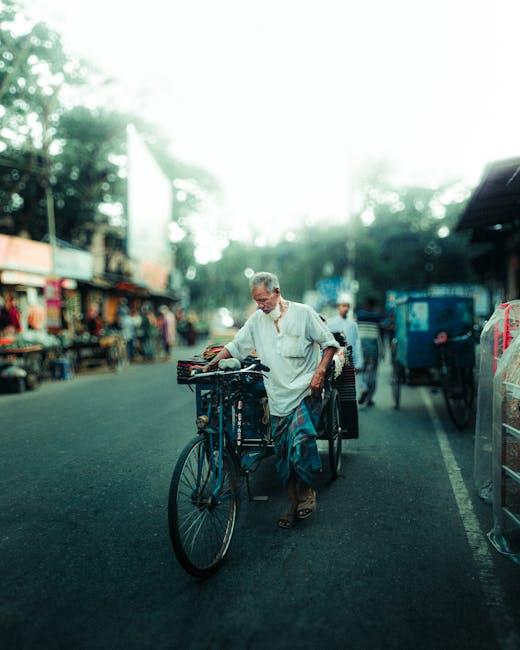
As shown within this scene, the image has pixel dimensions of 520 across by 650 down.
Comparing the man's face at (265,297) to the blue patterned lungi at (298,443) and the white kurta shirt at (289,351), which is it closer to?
the white kurta shirt at (289,351)

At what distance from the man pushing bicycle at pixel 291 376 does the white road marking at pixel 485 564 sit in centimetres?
113

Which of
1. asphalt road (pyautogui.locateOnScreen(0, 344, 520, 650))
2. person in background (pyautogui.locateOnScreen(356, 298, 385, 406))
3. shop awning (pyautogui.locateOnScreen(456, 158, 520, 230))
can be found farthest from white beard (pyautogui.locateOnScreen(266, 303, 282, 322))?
person in background (pyautogui.locateOnScreen(356, 298, 385, 406))

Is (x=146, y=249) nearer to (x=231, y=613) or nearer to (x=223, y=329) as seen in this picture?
(x=223, y=329)

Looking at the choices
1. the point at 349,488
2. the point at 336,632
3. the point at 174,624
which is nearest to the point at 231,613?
the point at 174,624

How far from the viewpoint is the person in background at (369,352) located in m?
10.2

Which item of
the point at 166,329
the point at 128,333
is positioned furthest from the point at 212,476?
the point at 166,329

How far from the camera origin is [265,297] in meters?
4.30

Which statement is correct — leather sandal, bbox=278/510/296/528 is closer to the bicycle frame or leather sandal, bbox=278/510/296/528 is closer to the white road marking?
the bicycle frame

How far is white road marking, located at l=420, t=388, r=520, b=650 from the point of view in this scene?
9.59 feet

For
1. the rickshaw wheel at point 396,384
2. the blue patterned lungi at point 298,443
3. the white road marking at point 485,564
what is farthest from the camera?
the rickshaw wheel at point 396,384

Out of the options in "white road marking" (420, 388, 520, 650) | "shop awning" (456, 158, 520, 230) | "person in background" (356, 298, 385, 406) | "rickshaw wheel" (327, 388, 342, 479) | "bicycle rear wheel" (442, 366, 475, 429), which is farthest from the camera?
"person in background" (356, 298, 385, 406)

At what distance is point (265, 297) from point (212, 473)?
1.26m

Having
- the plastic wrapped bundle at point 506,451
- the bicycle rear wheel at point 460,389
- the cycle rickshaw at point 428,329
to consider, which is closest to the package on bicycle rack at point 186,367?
the plastic wrapped bundle at point 506,451

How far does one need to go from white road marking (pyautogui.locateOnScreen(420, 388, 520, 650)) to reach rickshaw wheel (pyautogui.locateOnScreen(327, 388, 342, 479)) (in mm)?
1030
